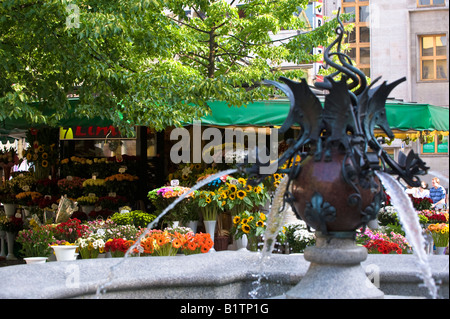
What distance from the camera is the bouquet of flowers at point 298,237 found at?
820cm

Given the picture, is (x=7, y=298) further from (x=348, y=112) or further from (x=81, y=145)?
(x=81, y=145)

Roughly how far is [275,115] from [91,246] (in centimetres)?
407

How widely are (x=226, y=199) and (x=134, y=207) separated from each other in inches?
165

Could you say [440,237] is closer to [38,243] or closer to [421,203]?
[421,203]

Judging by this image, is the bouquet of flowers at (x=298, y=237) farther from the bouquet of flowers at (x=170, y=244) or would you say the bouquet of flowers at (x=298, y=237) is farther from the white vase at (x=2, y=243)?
the white vase at (x=2, y=243)

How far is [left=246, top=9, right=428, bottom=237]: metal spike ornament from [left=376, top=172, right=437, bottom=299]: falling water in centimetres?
9

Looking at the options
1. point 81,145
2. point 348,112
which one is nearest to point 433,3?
point 81,145

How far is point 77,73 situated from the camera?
8.93 metres

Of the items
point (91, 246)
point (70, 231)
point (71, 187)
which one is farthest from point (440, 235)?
point (71, 187)

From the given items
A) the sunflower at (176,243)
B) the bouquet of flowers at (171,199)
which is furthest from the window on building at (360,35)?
the sunflower at (176,243)

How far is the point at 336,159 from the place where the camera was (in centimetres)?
416

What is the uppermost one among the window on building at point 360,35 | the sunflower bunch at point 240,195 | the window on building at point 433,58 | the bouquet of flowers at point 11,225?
the window on building at point 360,35

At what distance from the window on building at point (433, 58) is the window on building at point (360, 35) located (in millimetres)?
3116

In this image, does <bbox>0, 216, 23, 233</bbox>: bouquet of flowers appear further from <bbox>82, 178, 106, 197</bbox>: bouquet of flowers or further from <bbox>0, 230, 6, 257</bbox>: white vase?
<bbox>82, 178, 106, 197</bbox>: bouquet of flowers
